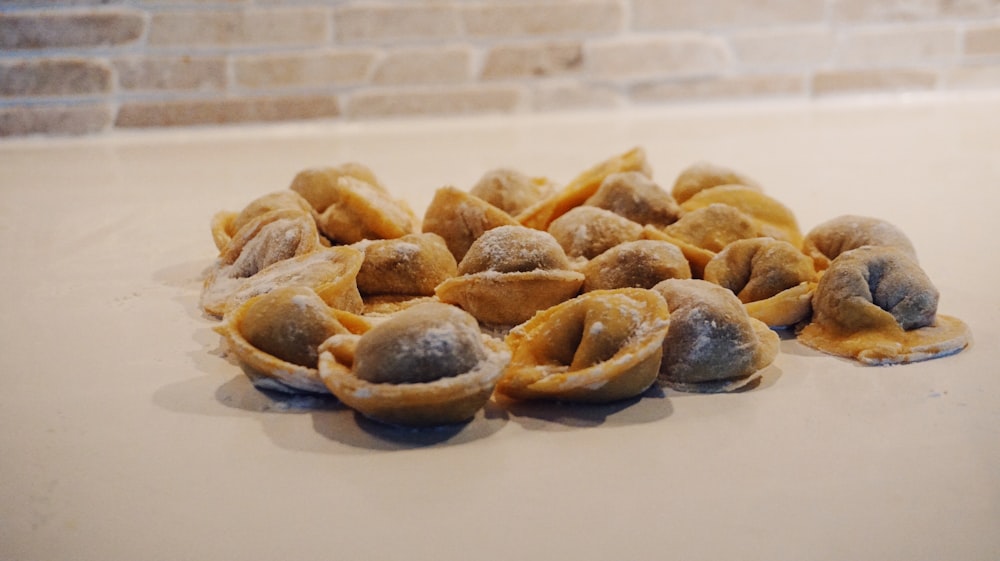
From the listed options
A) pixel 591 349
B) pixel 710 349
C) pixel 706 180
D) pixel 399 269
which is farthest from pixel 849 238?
pixel 399 269

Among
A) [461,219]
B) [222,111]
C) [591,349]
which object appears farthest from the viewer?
[222,111]

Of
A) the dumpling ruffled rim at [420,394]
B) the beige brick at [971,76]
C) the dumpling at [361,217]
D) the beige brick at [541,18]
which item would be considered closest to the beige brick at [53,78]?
the beige brick at [541,18]

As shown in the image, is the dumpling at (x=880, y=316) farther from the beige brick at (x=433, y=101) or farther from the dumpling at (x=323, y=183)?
the beige brick at (x=433, y=101)

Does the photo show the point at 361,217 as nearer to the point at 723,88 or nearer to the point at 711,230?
the point at 711,230

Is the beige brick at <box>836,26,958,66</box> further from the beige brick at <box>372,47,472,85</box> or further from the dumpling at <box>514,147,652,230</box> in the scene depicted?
the dumpling at <box>514,147,652,230</box>

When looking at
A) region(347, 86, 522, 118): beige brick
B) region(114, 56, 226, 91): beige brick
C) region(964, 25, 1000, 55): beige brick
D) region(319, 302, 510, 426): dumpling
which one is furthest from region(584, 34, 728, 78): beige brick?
region(319, 302, 510, 426): dumpling

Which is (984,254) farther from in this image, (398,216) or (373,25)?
(373,25)
